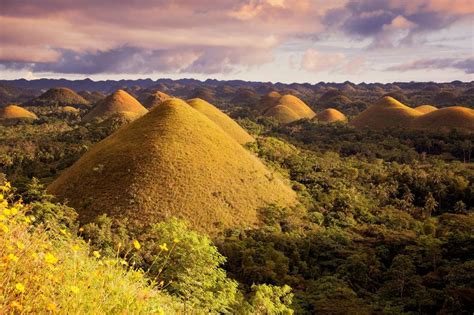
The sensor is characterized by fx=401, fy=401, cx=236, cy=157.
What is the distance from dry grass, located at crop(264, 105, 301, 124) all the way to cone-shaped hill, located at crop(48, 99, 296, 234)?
118335 mm

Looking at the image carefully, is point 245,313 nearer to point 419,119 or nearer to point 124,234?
point 124,234

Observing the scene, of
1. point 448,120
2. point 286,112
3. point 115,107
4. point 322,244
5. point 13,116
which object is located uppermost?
point 115,107

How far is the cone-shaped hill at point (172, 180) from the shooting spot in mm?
43875

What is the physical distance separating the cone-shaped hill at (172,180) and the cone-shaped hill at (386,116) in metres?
93.4

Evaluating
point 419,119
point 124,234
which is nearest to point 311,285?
point 124,234

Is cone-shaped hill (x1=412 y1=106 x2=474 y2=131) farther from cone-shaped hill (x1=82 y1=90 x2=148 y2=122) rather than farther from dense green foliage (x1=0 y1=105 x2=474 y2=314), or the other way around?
cone-shaped hill (x1=82 y1=90 x2=148 y2=122)

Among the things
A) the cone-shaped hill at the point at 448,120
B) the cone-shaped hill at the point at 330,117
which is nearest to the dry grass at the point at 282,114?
the cone-shaped hill at the point at 330,117

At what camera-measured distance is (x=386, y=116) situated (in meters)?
144

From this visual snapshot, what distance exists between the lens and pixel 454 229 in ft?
154

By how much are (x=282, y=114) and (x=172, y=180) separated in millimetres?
138123

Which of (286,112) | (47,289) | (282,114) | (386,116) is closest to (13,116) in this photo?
(282,114)

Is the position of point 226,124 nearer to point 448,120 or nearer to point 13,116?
point 448,120

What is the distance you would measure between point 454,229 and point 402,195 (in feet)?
61.0


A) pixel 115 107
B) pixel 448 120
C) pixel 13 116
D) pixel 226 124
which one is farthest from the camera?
pixel 13 116
